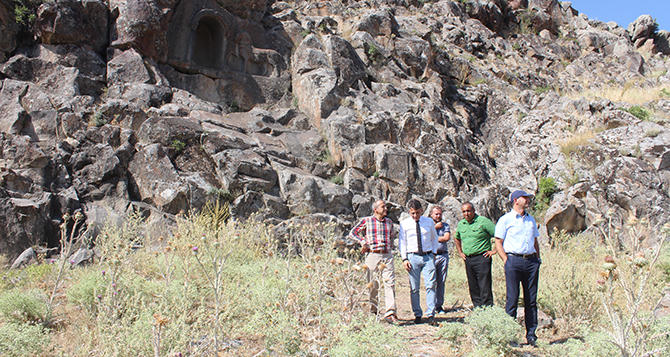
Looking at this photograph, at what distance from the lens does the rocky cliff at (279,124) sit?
844 centimetres

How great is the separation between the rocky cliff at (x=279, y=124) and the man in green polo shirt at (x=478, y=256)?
463cm

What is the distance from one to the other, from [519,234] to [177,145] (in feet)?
24.9

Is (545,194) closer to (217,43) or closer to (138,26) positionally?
(217,43)

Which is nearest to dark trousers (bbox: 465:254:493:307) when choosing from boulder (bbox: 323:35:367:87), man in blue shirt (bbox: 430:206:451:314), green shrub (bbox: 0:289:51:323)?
man in blue shirt (bbox: 430:206:451:314)

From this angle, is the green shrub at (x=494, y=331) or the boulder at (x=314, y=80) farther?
the boulder at (x=314, y=80)

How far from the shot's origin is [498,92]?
15820 millimetres

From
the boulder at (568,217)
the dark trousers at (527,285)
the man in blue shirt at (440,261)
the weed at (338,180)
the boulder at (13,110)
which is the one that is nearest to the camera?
the dark trousers at (527,285)

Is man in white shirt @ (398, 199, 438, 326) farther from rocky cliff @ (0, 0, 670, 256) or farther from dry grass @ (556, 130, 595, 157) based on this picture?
dry grass @ (556, 130, 595, 157)

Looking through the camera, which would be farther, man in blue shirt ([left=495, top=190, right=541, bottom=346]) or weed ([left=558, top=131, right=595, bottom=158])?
weed ([left=558, top=131, right=595, bottom=158])

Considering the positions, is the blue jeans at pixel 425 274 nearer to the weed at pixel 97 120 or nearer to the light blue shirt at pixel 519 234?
the light blue shirt at pixel 519 234

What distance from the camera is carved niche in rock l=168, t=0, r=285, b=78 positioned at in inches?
482

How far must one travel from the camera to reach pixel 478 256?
458 cm

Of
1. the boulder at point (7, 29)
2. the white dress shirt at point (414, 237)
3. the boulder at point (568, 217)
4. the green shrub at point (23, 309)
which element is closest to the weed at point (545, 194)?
the boulder at point (568, 217)

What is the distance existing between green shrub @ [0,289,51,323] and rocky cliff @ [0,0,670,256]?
4018 millimetres
